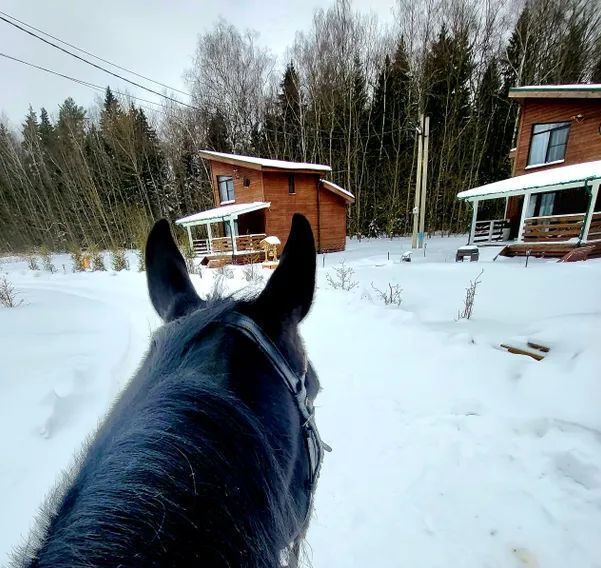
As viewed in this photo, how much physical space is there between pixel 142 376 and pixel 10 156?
36898 mm

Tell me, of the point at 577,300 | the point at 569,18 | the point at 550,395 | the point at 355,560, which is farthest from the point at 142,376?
the point at 569,18

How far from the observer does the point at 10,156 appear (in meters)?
25.2

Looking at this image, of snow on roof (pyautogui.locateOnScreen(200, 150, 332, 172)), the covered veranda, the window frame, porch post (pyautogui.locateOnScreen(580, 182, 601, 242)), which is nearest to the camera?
porch post (pyautogui.locateOnScreen(580, 182, 601, 242))

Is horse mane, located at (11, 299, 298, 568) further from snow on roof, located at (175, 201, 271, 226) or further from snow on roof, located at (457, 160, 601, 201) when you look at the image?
snow on roof, located at (175, 201, 271, 226)

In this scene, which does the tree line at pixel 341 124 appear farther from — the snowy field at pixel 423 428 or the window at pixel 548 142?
the snowy field at pixel 423 428

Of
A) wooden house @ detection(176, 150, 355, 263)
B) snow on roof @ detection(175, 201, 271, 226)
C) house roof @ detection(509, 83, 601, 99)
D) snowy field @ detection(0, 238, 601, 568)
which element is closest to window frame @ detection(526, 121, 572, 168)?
house roof @ detection(509, 83, 601, 99)

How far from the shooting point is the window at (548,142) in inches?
435

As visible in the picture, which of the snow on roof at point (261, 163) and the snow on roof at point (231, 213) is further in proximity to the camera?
the snow on roof at point (261, 163)

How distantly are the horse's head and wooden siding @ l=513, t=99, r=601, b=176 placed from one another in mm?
14956

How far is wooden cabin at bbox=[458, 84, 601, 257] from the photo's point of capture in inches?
351

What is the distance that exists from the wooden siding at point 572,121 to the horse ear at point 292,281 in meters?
14.9

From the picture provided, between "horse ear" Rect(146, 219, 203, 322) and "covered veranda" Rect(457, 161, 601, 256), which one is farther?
"covered veranda" Rect(457, 161, 601, 256)

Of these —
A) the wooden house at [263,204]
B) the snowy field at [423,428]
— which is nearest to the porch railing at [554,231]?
the snowy field at [423,428]

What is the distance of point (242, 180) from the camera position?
15430mm
